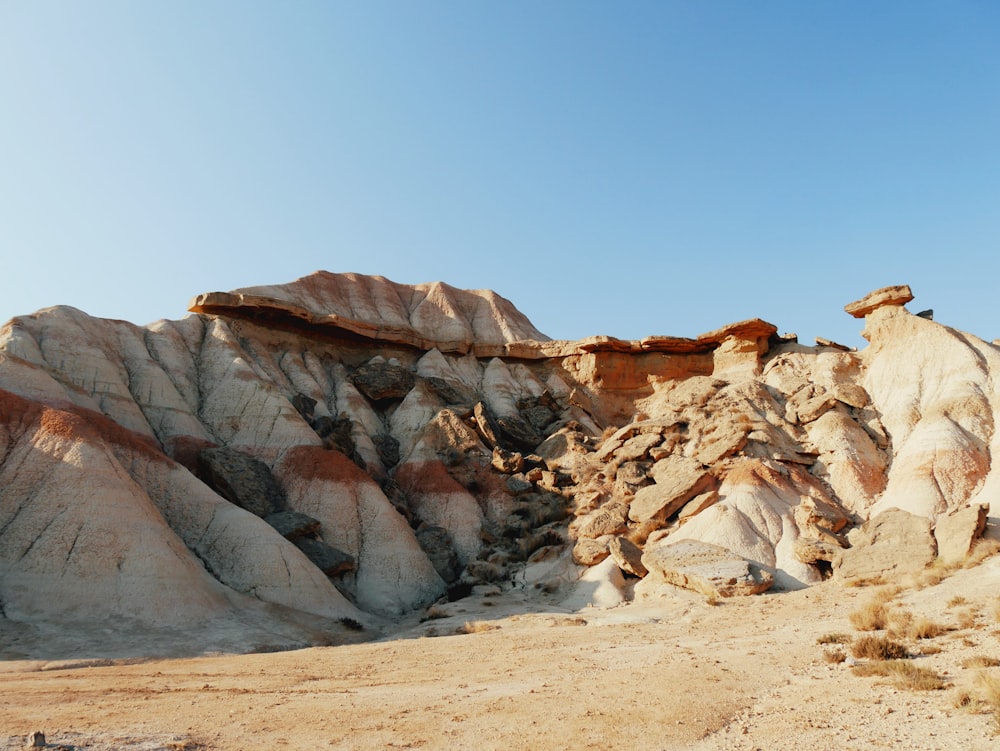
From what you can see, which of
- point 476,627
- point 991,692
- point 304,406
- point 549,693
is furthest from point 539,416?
point 991,692

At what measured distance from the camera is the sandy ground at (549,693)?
31.3ft

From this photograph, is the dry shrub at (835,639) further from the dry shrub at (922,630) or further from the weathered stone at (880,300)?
the weathered stone at (880,300)

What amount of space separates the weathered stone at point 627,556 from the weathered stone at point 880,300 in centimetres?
1928

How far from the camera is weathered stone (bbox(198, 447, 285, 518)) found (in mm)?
29297

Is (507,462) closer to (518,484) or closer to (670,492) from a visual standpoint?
(518,484)

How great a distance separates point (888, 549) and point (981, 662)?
13199 millimetres

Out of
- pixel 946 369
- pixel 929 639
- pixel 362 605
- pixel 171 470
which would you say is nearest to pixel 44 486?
pixel 171 470

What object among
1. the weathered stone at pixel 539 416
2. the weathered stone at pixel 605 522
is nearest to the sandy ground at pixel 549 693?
the weathered stone at pixel 605 522

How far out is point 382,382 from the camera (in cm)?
4369

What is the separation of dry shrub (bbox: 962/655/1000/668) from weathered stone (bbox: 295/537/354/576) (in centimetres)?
2186

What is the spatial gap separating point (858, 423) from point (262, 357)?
3111 centimetres

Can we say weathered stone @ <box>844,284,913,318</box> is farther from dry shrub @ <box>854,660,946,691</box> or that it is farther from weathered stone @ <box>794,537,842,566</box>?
dry shrub @ <box>854,660,946,691</box>

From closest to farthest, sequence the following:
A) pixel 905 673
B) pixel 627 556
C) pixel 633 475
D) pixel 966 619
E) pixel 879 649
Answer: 1. pixel 905 673
2. pixel 879 649
3. pixel 966 619
4. pixel 627 556
5. pixel 633 475

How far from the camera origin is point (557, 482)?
35.2 m
